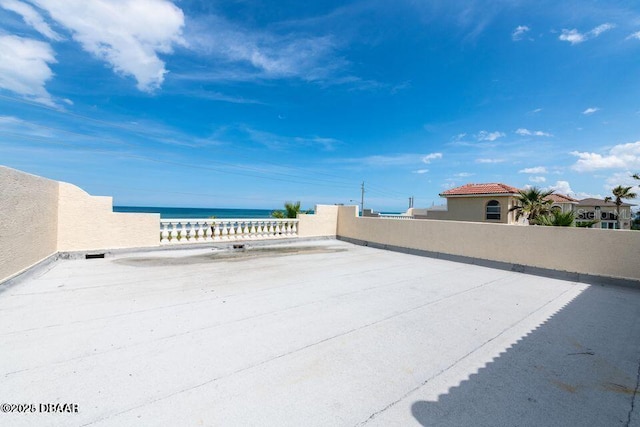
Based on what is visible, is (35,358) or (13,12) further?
(13,12)

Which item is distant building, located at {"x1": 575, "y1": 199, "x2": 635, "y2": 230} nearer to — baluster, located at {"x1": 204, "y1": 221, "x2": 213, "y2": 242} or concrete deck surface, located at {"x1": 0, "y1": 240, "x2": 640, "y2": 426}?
concrete deck surface, located at {"x1": 0, "y1": 240, "x2": 640, "y2": 426}

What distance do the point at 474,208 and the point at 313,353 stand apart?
1935 centimetres

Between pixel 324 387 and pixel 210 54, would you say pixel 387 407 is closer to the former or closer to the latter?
pixel 324 387

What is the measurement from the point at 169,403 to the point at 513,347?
3.64 meters

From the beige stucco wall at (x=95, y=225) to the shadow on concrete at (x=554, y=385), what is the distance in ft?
31.1

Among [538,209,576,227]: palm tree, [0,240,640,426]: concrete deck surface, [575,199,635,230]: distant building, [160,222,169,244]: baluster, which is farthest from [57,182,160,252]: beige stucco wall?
[575,199,635,230]: distant building

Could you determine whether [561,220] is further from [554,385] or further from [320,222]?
[320,222]

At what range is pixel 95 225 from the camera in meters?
8.39

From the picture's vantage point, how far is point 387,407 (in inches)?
90.6

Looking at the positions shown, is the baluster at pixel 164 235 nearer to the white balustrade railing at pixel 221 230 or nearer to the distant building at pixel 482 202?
the white balustrade railing at pixel 221 230

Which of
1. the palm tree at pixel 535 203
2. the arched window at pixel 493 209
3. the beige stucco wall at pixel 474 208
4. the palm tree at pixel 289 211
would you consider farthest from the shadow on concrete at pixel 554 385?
the arched window at pixel 493 209

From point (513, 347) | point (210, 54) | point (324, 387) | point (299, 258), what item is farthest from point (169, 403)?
point (210, 54)

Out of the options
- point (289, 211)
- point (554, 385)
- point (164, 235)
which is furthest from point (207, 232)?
point (554, 385)

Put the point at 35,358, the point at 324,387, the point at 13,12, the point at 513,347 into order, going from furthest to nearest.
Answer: the point at 13,12 → the point at 513,347 → the point at 35,358 → the point at 324,387
